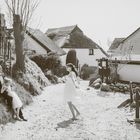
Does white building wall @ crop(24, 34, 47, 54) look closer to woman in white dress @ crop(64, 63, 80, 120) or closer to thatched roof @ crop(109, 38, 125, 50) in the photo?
thatched roof @ crop(109, 38, 125, 50)

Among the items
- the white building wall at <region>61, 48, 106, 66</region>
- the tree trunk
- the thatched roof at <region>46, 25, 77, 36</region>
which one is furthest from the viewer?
the thatched roof at <region>46, 25, 77, 36</region>

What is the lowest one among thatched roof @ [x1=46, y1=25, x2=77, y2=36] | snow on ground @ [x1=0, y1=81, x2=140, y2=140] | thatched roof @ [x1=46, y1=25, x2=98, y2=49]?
snow on ground @ [x1=0, y1=81, x2=140, y2=140]

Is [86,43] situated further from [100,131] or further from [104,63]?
[100,131]

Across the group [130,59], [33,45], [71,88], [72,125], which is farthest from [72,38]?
[72,125]

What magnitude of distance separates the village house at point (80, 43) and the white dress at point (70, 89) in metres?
38.3

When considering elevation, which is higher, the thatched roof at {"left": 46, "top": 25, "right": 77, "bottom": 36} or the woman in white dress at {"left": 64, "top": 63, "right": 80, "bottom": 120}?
the thatched roof at {"left": 46, "top": 25, "right": 77, "bottom": 36}

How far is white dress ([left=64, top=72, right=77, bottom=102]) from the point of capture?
11.3 meters

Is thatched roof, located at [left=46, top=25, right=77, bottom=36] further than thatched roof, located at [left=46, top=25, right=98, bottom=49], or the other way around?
thatched roof, located at [left=46, top=25, right=77, bottom=36]

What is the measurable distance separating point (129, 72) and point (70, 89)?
60.6 feet

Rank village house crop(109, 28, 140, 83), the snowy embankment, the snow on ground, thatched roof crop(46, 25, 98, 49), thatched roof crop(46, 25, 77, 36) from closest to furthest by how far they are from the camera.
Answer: the snow on ground, the snowy embankment, village house crop(109, 28, 140, 83), thatched roof crop(46, 25, 98, 49), thatched roof crop(46, 25, 77, 36)

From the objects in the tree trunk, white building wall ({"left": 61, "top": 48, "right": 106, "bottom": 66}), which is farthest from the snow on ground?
white building wall ({"left": 61, "top": 48, "right": 106, "bottom": 66})

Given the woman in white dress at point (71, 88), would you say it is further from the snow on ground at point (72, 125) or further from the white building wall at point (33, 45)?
the white building wall at point (33, 45)

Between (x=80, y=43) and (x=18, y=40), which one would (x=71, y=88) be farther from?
(x=80, y=43)

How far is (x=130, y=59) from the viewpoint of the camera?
94.5 feet
